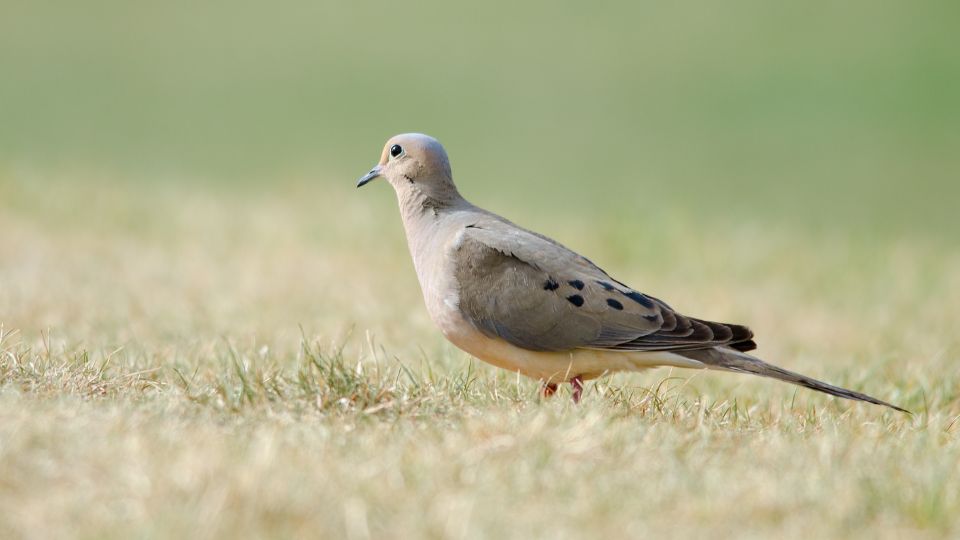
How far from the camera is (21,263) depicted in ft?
32.0

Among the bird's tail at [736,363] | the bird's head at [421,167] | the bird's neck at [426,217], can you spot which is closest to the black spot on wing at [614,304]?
the bird's tail at [736,363]

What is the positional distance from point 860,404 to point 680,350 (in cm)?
137

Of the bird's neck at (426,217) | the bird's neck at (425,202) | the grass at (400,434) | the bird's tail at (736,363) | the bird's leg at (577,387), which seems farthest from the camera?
the bird's neck at (425,202)

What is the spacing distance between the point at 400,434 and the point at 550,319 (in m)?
1.29

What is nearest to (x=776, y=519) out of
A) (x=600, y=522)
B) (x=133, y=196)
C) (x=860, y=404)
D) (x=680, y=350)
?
(x=600, y=522)

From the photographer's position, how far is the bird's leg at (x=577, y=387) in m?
5.36

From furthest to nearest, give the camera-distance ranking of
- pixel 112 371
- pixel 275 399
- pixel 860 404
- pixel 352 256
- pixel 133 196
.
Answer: pixel 133 196 → pixel 352 256 → pixel 860 404 → pixel 112 371 → pixel 275 399

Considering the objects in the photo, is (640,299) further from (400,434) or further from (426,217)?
(400,434)

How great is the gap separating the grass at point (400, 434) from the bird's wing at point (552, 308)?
23 centimetres

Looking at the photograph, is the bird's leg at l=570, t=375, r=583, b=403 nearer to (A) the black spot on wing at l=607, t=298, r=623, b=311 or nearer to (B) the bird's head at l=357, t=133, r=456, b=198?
(A) the black spot on wing at l=607, t=298, r=623, b=311

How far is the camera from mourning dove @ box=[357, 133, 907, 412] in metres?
5.39

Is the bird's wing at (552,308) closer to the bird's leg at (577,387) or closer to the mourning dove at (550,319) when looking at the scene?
the mourning dove at (550,319)

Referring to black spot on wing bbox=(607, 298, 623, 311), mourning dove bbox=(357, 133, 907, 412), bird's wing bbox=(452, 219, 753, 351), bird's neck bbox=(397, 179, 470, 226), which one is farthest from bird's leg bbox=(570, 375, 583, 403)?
bird's neck bbox=(397, 179, 470, 226)

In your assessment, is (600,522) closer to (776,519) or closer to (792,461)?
(776,519)
